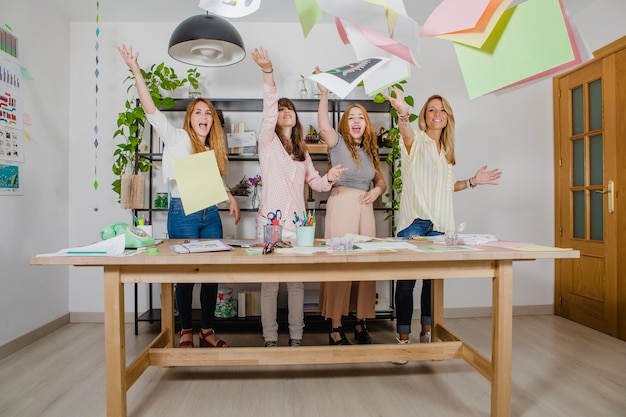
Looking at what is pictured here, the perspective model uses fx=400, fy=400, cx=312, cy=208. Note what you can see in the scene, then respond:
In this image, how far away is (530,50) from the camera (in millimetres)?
435

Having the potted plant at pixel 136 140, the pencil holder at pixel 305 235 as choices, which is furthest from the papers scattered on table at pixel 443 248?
the potted plant at pixel 136 140

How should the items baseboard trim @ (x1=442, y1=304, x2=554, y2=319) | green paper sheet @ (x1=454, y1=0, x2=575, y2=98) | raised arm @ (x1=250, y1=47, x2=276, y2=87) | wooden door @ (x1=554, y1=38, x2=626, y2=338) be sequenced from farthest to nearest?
baseboard trim @ (x1=442, y1=304, x2=554, y2=319)
wooden door @ (x1=554, y1=38, x2=626, y2=338)
raised arm @ (x1=250, y1=47, x2=276, y2=87)
green paper sheet @ (x1=454, y1=0, x2=575, y2=98)

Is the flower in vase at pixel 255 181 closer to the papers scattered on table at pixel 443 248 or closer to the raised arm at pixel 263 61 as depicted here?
the raised arm at pixel 263 61

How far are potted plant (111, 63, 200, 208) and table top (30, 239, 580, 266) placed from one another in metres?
1.47

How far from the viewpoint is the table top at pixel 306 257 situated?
1367 mm

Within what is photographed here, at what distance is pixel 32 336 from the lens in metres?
2.66

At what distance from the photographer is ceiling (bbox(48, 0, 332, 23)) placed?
9.64 ft

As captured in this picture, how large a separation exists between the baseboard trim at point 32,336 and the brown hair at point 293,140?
2058 millimetres

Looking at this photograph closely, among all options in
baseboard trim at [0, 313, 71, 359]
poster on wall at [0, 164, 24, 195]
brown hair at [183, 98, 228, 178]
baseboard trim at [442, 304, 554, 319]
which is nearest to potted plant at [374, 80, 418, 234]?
baseboard trim at [442, 304, 554, 319]

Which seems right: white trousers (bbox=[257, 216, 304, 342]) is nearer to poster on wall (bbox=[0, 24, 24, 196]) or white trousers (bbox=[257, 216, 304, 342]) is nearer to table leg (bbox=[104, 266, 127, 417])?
table leg (bbox=[104, 266, 127, 417])

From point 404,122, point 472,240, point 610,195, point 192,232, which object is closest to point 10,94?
point 192,232

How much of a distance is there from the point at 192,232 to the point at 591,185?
2.92m

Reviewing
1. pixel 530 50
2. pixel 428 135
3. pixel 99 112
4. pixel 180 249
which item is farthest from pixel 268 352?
pixel 99 112

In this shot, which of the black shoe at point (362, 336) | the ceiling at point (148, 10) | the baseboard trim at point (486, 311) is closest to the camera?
the black shoe at point (362, 336)
